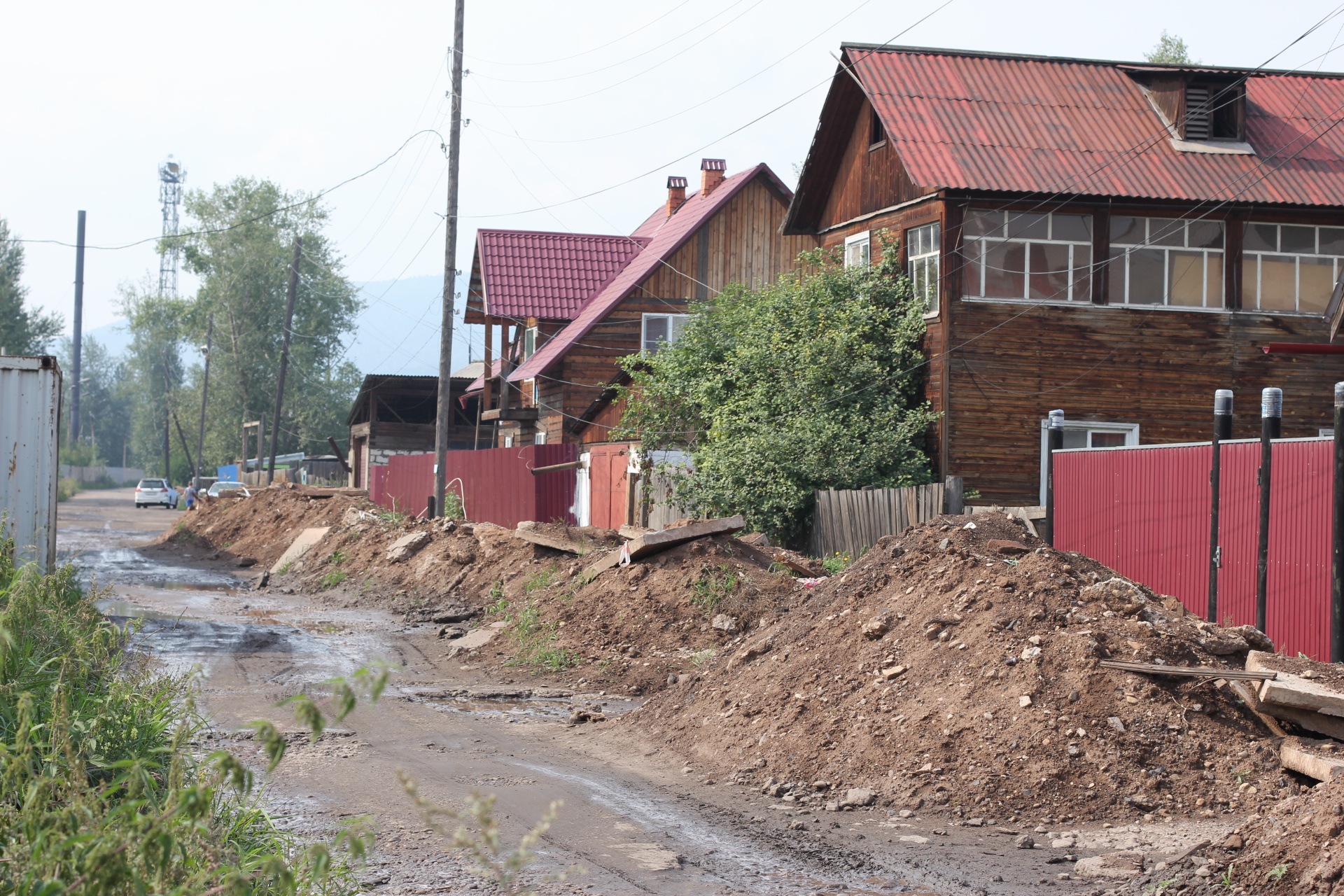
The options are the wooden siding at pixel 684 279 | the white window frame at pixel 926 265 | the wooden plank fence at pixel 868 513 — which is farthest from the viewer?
the wooden siding at pixel 684 279

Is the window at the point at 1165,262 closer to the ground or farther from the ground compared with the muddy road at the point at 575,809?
farther from the ground

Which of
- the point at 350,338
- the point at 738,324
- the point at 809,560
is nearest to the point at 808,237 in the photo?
the point at 738,324

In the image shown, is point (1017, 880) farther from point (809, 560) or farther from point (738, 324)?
point (738, 324)

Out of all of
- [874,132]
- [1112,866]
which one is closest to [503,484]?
[874,132]

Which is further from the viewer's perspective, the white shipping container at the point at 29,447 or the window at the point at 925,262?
the window at the point at 925,262

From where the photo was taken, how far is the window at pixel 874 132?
2034 centimetres

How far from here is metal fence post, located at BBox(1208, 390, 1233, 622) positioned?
11.0 meters

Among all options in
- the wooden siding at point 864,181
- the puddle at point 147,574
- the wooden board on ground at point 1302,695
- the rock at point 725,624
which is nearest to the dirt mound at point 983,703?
the wooden board on ground at point 1302,695

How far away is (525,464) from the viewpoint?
2452 centimetres

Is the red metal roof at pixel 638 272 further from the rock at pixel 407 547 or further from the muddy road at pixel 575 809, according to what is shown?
the muddy road at pixel 575 809

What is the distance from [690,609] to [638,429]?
30.6 ft

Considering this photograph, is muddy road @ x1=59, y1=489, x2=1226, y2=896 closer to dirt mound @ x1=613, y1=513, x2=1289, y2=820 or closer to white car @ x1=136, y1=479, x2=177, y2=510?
dirt mound @ x1=613, y1=513, x2=1289, y2=820

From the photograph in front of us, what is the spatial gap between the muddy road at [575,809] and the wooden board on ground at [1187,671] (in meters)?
1.36

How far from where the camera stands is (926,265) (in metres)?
18.9
